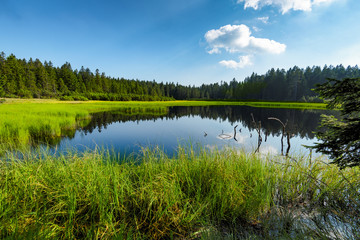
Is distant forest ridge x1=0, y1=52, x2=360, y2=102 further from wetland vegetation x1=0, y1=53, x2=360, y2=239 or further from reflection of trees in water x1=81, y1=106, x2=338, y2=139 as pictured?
wetland vegetation x1=0, y1=53, x2=360, y2=239

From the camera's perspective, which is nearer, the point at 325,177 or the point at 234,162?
the point at 325,177

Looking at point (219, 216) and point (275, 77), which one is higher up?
point (275, 77)

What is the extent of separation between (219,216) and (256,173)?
1.80 meters

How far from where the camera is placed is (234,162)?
14.7ft

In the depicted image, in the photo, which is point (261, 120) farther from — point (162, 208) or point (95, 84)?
point (95, 84)

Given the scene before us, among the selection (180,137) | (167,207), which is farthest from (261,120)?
(167,207)

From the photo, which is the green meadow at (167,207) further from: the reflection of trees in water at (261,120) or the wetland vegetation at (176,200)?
the reflection of trees in water at (261,120)

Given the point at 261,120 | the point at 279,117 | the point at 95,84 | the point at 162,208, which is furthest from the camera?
the point at 95,84

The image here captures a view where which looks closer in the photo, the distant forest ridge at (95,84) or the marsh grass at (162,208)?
the marsh grass at (162,208)

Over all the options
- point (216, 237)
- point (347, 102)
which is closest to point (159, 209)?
point (216, 237)

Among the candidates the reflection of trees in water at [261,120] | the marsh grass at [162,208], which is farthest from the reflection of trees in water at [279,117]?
the marsh grass at [162,208]

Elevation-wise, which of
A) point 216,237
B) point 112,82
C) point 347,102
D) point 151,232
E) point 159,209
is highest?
point 112,82

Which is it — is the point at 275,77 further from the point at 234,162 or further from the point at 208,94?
the point at 234,162

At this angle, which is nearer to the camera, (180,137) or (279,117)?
(180,137)
